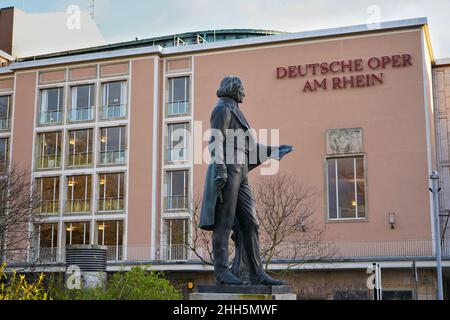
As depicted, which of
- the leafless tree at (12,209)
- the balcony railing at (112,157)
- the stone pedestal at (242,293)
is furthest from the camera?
the balcony railing at (112,157)

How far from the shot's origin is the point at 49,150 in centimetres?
4700

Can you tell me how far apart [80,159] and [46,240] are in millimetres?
5648

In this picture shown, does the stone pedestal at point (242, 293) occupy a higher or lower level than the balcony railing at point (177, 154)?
lower

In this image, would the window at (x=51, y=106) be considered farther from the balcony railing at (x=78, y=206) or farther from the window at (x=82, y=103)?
the balcony railing at (x=78, y=206)

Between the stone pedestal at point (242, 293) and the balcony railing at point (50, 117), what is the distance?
38.9 metres

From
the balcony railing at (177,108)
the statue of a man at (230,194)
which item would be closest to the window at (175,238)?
the balcony railing at (177,108)

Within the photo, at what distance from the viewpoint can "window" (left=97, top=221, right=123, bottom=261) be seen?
4306cm

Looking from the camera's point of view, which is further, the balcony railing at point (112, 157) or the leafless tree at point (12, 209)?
the balcony railing at point (112, 157)

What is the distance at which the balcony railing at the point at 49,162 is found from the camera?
4640 cm

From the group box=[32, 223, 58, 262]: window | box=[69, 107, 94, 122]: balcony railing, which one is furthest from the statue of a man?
box=[69, 107, 94, 122]: balcony railing

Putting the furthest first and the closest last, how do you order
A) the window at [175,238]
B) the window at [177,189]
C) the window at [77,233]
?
1. the window at [77,233]
2. the window at [177,189]
3. the window at [175,238]

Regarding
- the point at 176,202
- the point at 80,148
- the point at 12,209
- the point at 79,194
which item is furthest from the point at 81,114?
the point at 12,209

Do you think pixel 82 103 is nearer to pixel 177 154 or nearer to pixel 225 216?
pixel 177 154
